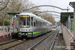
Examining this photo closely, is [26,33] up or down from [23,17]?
down

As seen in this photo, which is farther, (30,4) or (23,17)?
(30,4)

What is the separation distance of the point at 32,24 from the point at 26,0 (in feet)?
67.2

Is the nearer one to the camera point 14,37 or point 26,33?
point 26,33

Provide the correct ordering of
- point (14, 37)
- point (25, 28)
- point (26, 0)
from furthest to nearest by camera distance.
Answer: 1. point (26, 0)
2. point (14, 37)
3. point (25, 28)

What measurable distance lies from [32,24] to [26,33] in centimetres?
137

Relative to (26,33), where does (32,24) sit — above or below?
above

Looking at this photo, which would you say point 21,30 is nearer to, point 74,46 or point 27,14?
point 27,14

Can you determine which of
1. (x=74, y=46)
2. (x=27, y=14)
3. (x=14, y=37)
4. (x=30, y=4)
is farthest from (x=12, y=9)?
(x=74, y=46)

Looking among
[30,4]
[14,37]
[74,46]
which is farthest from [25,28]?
[30,4]

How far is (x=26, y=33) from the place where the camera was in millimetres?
17391

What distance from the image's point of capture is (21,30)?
685 inches

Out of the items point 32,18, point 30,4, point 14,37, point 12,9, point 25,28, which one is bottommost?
point 14,37

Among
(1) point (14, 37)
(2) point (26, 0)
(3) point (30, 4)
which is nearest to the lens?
(1) point (14, 37)

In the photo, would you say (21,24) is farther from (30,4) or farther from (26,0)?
(30,4)
